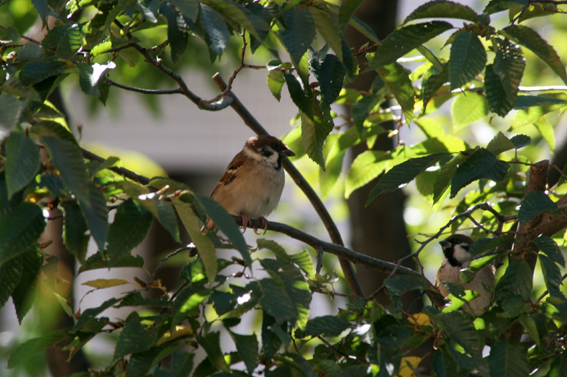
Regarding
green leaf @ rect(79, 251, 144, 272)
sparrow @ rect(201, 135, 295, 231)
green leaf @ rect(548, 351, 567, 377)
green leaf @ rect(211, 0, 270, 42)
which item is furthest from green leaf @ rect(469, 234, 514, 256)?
sparrow @ rect(201, 135, 295, 231)

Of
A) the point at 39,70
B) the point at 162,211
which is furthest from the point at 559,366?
the point at 39,70

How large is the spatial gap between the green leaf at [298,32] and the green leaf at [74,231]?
67 centimetres

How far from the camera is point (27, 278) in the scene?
4.94 ft

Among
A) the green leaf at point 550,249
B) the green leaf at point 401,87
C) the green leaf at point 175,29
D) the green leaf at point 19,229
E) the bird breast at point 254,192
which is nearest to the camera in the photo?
the green leaf at point 19,229

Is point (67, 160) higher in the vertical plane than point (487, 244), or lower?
higher

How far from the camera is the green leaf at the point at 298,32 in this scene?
1547mm

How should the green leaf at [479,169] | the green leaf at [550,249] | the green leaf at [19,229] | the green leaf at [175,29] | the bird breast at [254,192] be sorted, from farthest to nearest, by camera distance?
the bird breast at [254,192] → the green leaf at [479,169] → the green leaf at [550,249] → the green leaf at [175,29] → the green leaf at [19,229]

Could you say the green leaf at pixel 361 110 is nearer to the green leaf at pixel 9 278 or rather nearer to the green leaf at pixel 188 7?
the green leaf at pixel 188 7

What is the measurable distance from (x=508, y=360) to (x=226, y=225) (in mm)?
894

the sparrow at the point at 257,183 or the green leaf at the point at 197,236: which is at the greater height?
the green leaf at the point at 197,236

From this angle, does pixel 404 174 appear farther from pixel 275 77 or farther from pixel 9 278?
pixel 9 278

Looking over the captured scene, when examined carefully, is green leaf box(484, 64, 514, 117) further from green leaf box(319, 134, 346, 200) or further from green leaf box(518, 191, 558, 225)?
green leaf box(319, 134, 346, 200)

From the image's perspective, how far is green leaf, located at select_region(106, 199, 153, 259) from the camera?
1.28m

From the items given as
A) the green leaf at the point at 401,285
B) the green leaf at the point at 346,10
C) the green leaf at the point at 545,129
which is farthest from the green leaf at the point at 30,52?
the green leaf at the point at 545,129
